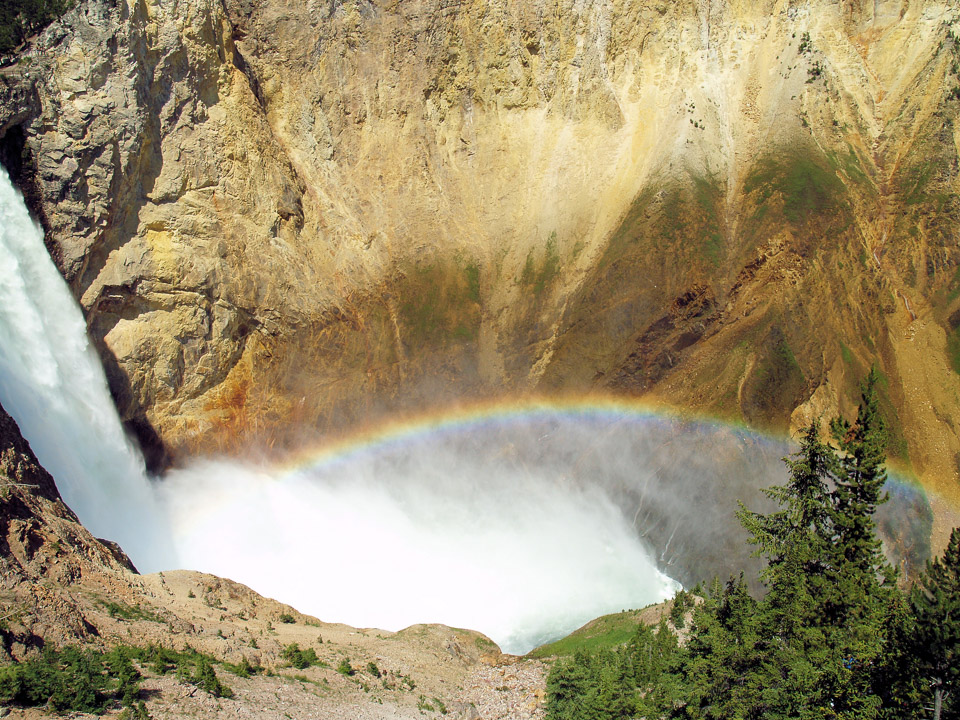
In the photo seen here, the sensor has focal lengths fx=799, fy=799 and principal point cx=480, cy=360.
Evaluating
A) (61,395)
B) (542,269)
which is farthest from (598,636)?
(61,395)

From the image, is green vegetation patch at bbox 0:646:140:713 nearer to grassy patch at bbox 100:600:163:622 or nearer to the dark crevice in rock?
grassy patch at bbox 100:600:163:622

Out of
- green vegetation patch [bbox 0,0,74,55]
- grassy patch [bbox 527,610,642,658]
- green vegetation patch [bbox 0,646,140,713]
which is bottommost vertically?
green vegetation patch [bbox 0,646,140,713]

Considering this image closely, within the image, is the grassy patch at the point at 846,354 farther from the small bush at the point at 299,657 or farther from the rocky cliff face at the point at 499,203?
the small bush at the point at 299,657

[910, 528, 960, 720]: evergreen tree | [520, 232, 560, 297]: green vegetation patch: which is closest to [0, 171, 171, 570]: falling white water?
[520, 232, 560, 297]: green vegetation patch

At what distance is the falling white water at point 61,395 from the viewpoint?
23578 mm

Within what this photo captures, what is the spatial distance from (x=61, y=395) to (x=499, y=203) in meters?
19.2

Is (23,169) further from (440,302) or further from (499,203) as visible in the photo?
(499,203)

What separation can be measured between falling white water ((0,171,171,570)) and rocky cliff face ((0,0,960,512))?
3.76 ft

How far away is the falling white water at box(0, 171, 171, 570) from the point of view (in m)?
23.6

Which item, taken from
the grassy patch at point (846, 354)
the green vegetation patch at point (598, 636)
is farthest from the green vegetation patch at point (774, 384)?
the green vegetation patch at point (598, 636)

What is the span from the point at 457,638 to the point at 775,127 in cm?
2457

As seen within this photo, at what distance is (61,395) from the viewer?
24.5 metres

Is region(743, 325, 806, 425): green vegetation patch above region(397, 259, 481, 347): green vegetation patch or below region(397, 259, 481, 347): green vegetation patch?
below

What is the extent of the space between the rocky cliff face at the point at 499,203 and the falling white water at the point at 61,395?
1145mm
